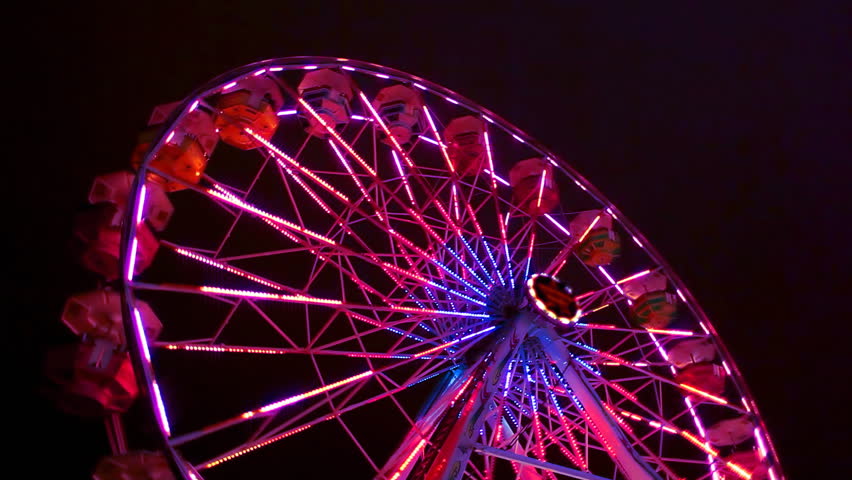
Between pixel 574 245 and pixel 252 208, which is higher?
pixel 252 208

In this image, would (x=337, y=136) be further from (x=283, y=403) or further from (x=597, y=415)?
(x=597, y=415)

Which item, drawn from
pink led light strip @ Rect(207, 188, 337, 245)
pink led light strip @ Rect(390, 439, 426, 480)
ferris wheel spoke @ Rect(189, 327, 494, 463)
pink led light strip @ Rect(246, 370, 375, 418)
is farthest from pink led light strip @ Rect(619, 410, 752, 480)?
pink led light strip @ Rect(207, 188, 337, 245)

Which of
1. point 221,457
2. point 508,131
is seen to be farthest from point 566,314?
point 221,457

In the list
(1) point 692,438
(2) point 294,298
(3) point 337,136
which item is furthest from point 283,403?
(1) point 692,438

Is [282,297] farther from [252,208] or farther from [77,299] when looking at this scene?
[77,299]

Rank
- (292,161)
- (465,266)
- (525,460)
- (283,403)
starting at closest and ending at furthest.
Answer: (283,403)
(525,460)
(292,161)
(465,266)

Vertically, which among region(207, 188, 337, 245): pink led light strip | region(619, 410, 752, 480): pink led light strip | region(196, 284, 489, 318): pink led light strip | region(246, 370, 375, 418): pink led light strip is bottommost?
region(619, 410, 752, 480): pink led light strip

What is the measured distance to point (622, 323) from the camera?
1136 cm

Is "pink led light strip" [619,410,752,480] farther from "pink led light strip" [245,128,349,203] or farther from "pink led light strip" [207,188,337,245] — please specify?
"pink led light strip" [207,188,337,245]

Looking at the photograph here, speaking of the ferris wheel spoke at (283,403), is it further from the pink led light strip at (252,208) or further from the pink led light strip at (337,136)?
the pink led light strip at (337,136)

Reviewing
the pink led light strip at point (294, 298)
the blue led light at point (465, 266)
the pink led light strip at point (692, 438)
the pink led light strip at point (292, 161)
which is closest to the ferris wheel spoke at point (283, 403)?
the pink led light strip at point (294, 298)

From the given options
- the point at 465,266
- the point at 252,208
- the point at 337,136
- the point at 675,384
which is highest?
the point at 337,136

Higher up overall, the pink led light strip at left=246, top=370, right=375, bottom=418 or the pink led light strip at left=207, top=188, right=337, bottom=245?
the pink led light strip at left=207, top=188, right=337, bottom=245

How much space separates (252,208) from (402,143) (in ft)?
11.1
